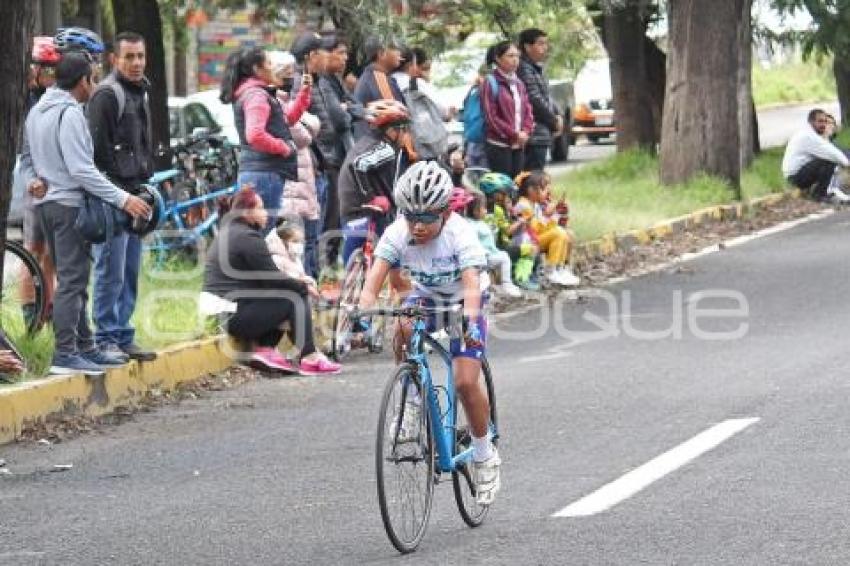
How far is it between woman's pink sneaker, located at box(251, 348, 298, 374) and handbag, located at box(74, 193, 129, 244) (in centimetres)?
177

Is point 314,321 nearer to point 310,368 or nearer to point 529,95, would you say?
point 310,368

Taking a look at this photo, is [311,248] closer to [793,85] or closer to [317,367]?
[317,367]

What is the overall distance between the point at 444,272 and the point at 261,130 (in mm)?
5952

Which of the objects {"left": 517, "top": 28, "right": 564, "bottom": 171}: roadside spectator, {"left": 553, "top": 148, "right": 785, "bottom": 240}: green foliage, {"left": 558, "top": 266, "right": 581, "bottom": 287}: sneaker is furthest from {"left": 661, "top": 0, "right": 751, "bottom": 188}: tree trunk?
{"left": 558, "top": 266, "right": 581, "bottom": 287}: sneaker

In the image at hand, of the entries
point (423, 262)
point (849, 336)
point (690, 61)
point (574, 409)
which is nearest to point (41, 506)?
point (423, 262)

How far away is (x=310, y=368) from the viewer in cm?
1357

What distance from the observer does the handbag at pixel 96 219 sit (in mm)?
12078

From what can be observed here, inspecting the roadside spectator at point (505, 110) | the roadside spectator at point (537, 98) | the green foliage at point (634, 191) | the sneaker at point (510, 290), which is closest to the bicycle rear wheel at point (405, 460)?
the sneaker at point (510, 290)

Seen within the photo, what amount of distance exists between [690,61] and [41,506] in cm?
1662

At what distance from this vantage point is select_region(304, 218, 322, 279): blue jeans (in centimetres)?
1555

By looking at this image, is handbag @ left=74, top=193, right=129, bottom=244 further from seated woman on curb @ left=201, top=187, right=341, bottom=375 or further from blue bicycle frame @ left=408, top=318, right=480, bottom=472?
blue bicycle frame @ left=408, top=318, right=480, bottom=472

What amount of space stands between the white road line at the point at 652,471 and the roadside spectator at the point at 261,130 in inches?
184

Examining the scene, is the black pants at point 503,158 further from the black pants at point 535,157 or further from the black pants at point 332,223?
the black pants at point 332,223

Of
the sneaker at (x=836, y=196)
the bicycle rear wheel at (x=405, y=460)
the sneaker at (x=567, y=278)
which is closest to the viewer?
the bicycle rear wheel at (x=405, y=460)
